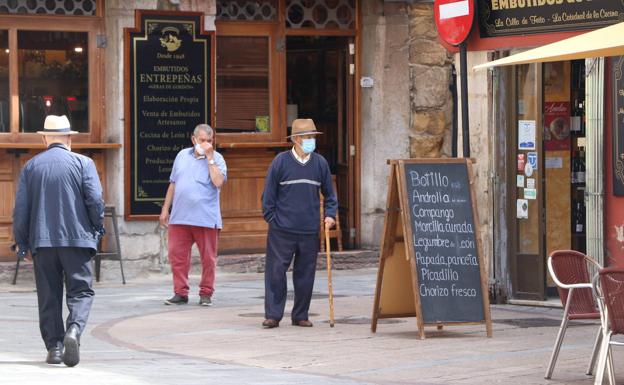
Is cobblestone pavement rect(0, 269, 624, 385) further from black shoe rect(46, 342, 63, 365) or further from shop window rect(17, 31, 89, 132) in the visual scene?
shop window rect(17, 31, 89, 132)

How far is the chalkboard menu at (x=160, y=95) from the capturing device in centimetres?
1672

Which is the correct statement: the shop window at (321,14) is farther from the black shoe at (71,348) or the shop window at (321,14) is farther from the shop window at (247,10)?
the black shoe at (71,348)

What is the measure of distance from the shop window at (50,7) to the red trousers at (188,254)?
10.8 feet

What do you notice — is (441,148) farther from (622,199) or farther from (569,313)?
(569,313)

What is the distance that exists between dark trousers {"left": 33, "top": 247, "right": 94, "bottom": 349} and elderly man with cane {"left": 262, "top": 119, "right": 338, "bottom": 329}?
267 centimetres

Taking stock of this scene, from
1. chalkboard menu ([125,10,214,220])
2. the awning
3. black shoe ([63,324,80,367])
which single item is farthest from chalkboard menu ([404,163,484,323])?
chalkboard menu ([125,10,214,220])

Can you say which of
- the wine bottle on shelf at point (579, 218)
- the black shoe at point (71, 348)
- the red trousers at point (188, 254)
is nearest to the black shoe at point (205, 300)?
the red trousers at point (188, 254)

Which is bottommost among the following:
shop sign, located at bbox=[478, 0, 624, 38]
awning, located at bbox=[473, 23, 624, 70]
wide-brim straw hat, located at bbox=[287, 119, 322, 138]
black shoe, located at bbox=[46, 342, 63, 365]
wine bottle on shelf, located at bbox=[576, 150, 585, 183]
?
black shoe, located at bbox=[46, 342, 63, 365]

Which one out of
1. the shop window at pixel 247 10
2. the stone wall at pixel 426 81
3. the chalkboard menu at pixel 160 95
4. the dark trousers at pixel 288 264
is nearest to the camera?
the dark trousers at pixel 288 264

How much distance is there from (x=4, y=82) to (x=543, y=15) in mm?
6200

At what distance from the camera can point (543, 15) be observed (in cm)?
1388

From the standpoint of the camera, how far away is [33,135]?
16422 mm

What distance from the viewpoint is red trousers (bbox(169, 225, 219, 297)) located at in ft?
47.5

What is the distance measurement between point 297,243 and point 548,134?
2989mm
